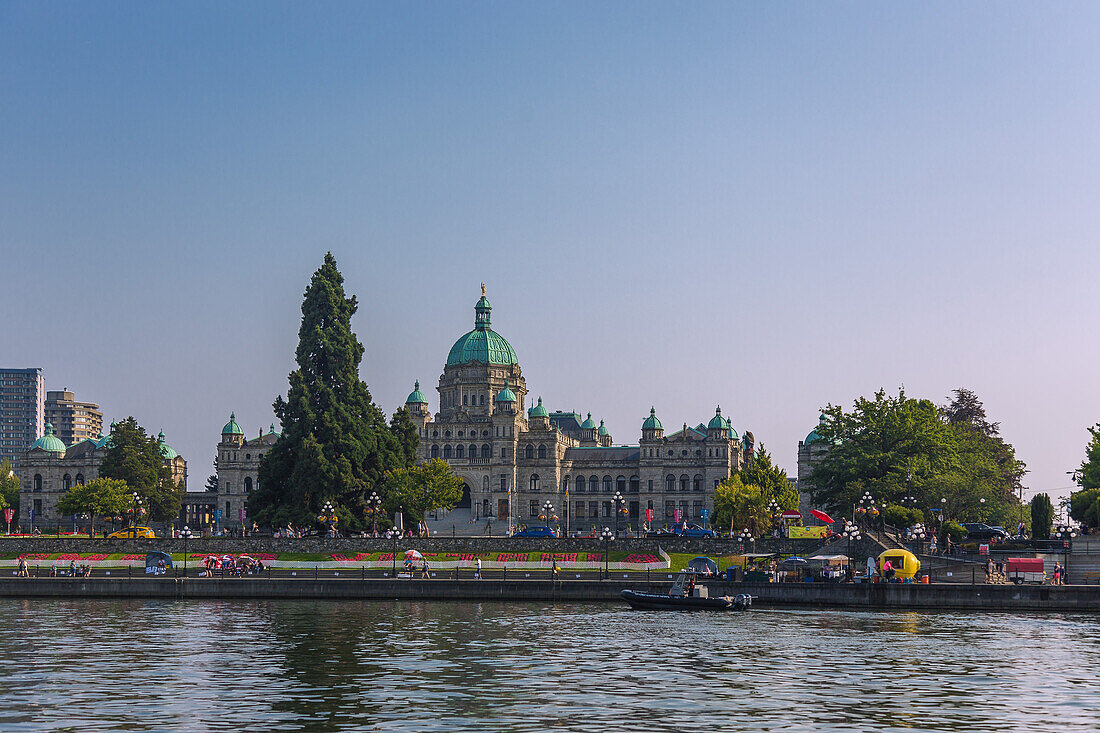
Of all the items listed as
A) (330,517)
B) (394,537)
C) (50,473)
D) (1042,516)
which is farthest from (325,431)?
(50,473)

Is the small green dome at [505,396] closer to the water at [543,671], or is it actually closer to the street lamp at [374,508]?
the street lamp at [374,508]

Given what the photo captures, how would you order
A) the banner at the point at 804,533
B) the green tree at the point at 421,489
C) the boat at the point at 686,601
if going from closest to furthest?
the boat at the point at 686,601 < the banner at the point at 804,533 < the green tree at the point at 421,489

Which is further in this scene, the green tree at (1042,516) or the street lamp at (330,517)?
the street lamp at (330,517)

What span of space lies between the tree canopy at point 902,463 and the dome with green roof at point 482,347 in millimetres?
68019

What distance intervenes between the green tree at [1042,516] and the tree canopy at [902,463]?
601 centimetres

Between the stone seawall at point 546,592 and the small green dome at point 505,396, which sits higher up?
the small green dome at point 505,396

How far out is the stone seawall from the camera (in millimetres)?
67812

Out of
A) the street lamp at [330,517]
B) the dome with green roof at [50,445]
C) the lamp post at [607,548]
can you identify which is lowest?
the lamp post at [607,548]

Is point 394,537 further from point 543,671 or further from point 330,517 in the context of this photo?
point 543,671

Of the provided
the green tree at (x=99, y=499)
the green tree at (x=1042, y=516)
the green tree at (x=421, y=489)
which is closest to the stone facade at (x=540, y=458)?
the green tree at (x=421, y=489)

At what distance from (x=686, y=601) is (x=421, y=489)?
5592cm

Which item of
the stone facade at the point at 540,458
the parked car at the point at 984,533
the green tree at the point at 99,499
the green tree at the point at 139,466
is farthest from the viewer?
the stone facade at the point at 540,458

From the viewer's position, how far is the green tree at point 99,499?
131m

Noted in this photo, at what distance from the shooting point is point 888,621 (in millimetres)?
61969
